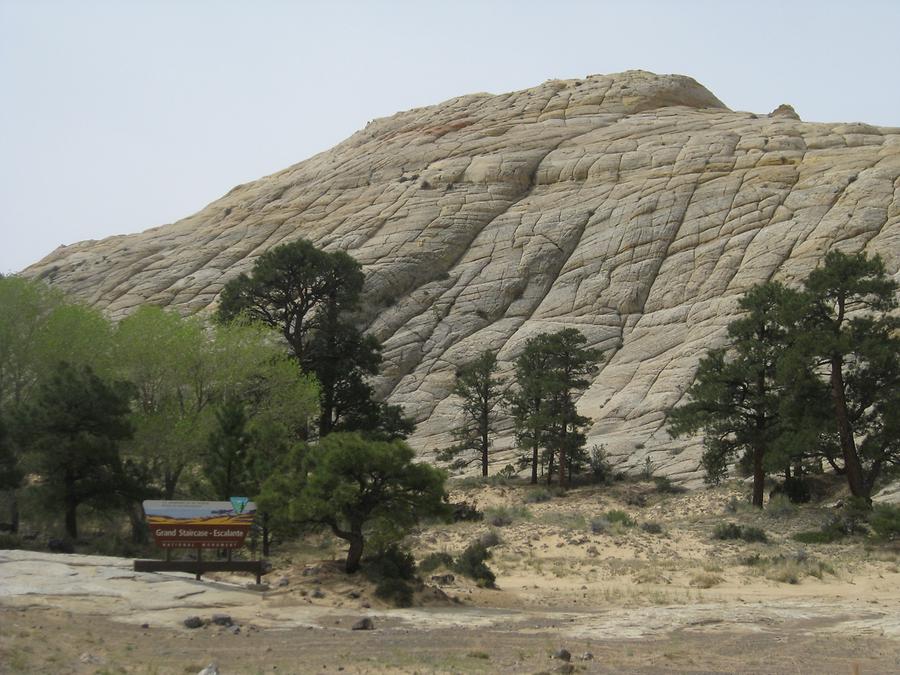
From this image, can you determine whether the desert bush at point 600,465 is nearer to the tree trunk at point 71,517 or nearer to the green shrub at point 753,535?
the green shrub at point 753,535

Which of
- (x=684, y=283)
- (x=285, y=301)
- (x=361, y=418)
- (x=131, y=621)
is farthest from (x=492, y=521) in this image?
(x=684, y=283)

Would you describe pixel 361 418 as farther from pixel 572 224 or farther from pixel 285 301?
pixel 572 224

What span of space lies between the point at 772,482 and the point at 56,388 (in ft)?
100

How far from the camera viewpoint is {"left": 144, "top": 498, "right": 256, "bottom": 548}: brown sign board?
23078 mm

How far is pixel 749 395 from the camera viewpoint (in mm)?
38875

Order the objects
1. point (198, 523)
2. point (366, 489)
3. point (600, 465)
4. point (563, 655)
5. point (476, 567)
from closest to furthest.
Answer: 1. point (563, 655)
2. point (198, 523)
3. point (366, 489)
4. point (476, 567)
5. point (600, 465)

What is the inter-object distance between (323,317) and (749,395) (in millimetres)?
21160

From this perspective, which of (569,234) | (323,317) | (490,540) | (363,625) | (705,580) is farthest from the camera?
(569,234)

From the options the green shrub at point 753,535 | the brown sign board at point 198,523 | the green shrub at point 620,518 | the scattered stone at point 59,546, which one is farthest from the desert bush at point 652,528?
the scattered stone at point 59,546

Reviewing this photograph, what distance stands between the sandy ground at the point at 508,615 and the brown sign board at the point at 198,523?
100 cm

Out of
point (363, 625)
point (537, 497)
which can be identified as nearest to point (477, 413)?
point (537, 497)

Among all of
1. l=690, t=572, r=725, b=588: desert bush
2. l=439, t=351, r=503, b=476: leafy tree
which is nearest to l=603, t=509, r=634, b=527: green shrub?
l=690, t=572, r=725, b=588: desert bush

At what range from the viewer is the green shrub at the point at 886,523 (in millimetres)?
28748

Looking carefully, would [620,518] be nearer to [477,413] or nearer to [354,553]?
[354,553]
